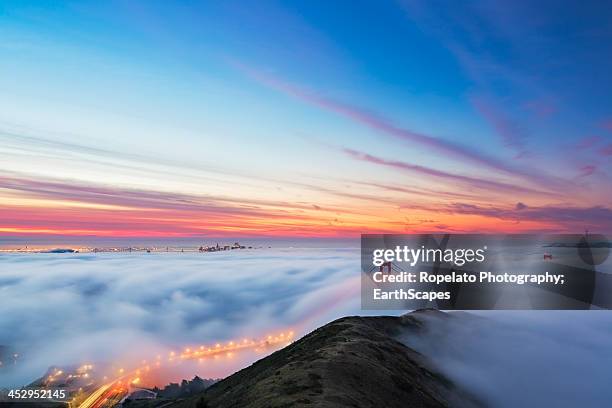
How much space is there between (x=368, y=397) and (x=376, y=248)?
196 ft

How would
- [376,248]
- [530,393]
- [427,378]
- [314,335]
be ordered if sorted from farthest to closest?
[376,248]
[530,393]
[314,335]
[427,378]

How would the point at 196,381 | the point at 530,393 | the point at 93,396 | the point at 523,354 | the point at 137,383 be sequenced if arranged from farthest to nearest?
the point at 137,383
the point at 196,381
the point at 93,396
the point at 523,354
the point at 530,393

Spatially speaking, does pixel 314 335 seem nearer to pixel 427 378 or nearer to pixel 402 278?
pixel 427 378

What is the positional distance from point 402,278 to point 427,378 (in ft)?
103

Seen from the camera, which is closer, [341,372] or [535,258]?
[341,372]

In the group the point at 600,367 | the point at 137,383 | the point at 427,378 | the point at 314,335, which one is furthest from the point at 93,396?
the point at 600,367

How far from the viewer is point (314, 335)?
237 ft

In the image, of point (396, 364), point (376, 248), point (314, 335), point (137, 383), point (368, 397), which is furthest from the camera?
point (137, 383)

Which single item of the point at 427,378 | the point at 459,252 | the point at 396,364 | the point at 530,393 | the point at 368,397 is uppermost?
the point at 459,252

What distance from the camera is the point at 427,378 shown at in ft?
218

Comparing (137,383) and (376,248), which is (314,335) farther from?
(137,383)

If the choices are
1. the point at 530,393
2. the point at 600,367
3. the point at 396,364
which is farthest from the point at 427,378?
the point at 600,367

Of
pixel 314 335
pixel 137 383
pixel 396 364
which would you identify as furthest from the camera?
pixel 137 383

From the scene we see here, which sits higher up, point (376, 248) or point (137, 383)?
point (376, 248)
